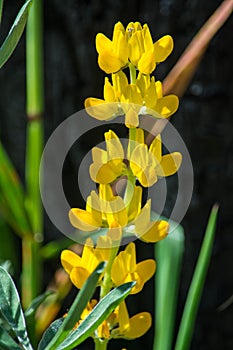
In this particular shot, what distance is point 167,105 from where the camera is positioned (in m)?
0.41

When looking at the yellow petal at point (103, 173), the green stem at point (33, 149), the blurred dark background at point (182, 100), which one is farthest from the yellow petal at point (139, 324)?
the blurred dark background at point (182, 100)

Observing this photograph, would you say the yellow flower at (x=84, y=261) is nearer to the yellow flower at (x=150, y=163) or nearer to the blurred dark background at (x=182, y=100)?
the yellow flower at (x=150, y=163)

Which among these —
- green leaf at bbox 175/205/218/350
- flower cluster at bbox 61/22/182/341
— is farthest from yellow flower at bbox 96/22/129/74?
green leaf at bbox 175/205/218/350

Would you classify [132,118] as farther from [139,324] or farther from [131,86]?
[139,324]

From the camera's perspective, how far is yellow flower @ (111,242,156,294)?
44cm

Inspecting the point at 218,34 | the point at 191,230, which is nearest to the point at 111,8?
the point at 218,34

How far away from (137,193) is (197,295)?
29 cm

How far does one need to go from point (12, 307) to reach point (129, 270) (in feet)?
0.26

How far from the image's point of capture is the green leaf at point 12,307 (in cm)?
43

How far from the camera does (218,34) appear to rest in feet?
3.04

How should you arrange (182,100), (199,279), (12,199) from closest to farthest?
(199,279)
(12,199)
(182,100)

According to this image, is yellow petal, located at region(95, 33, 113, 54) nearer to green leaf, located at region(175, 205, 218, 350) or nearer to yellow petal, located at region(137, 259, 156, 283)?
yellow petal, located at region(137, 259, 156, 283)

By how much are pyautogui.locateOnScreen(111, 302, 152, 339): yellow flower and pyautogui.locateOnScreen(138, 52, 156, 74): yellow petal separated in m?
0.16

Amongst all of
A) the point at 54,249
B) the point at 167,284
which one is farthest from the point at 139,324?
the point at 54,249
